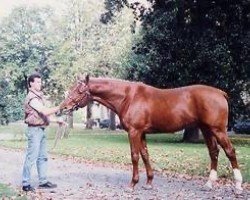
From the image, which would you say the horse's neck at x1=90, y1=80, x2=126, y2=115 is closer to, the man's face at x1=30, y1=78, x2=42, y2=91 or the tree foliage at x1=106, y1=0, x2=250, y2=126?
the man's face at x1=30, y1=78, x2=42, y2=91

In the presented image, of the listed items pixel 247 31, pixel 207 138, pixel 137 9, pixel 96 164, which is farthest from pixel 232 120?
pixel 207 138

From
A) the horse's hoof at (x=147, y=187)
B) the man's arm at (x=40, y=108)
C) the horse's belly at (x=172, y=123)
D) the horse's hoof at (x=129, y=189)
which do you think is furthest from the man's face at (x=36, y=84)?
the horse's hoof at (x=147, y=187)

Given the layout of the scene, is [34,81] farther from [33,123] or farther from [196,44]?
[196,44]

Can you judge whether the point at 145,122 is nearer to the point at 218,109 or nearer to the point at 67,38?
the point at 218,109

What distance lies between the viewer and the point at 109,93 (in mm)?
11648

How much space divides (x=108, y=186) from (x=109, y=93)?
2217 millimetres

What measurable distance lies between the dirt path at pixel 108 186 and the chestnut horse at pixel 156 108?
501 millimetres

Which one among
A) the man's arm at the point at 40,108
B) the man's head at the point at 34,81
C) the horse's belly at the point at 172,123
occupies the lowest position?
the horse's belly at the point at 172,123

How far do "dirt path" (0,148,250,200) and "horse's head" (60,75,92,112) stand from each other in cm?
193

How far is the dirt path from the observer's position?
34.0 feet

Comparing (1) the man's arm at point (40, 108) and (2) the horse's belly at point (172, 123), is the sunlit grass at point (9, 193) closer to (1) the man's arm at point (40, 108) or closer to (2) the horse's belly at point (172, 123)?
(1) the man's arm at point (40, 108)

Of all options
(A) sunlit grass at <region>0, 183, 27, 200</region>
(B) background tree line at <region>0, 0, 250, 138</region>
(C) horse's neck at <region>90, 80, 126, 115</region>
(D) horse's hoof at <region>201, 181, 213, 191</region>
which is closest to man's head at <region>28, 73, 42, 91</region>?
(C) horse's neck at <region>90, 80, 126, 115</region>

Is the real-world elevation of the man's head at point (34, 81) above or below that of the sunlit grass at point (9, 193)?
above

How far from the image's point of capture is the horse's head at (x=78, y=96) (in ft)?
37.8
